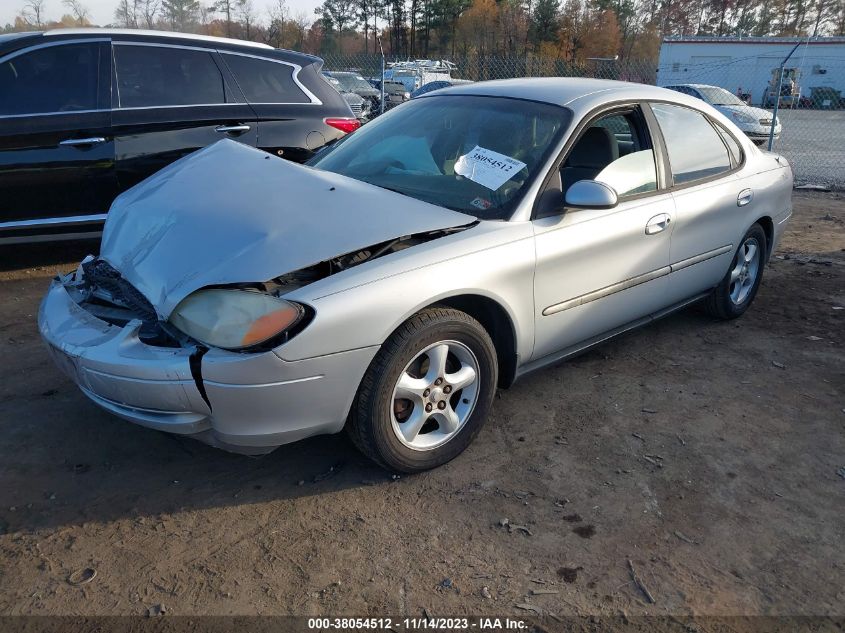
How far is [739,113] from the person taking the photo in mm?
16172

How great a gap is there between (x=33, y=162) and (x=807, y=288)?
242 inches

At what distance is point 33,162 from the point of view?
491 cm

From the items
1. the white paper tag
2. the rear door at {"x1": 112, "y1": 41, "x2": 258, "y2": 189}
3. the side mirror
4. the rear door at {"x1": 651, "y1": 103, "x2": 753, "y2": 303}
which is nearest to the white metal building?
the rear door at {"x1": 112, "y1": 41, "x2": 258, "y2": 189}

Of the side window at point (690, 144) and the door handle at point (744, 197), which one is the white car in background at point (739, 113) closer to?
the door handle at point (744, 197)

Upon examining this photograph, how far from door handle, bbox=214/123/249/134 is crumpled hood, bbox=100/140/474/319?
2190 millimetres

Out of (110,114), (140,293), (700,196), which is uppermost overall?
(110,114)

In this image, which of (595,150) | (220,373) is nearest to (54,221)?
(220,373)

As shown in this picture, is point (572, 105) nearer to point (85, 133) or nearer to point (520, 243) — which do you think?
point (520, 243)

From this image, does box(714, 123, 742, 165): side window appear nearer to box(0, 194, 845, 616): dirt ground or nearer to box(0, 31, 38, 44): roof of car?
box(0, 194, 845, 616): dirt ground

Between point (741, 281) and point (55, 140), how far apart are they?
16.4 ft

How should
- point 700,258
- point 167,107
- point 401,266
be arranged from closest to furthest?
point 401,266 < point 700,258 < point 167,107

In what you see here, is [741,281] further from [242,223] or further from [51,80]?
[51,80]

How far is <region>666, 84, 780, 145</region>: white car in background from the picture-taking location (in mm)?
15789

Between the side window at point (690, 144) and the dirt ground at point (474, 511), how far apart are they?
4.08 feet
